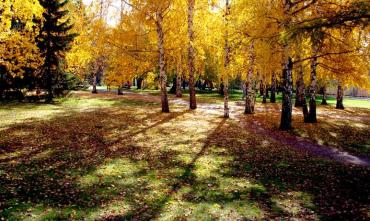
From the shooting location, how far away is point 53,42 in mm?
25344

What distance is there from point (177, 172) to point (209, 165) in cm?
126

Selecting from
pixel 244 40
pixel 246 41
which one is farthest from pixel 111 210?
pixel 244 40

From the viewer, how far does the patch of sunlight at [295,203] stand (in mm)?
7656

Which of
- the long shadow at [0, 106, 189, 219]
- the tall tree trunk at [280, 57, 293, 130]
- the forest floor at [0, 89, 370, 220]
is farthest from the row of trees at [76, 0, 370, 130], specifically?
the long shadow at [0, 106, 189, 219]

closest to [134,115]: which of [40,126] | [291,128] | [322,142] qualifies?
[40,126]

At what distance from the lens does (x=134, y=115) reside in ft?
67.1

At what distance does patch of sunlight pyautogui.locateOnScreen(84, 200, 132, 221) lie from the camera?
7.12 m

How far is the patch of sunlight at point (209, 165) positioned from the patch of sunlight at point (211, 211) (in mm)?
1888

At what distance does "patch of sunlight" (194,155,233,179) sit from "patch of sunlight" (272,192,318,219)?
7.30 ft

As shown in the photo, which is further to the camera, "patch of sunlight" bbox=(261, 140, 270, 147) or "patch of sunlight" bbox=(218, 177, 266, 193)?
"patch of sunlight" bbox=(261, 140, 270, 147)

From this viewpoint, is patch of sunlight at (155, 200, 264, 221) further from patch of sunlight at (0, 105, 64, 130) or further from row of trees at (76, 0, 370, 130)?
patch of sunlight at (0, 105, 64, 130)

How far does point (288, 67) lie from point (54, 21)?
18061 millimetres

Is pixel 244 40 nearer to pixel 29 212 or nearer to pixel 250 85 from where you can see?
pixel 250 85

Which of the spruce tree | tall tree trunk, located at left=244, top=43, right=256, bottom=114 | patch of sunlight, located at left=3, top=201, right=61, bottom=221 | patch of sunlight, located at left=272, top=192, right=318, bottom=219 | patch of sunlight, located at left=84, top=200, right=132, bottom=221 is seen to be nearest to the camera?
patch of sunlight, located at left=3, top=201, right=61, bottom=221
